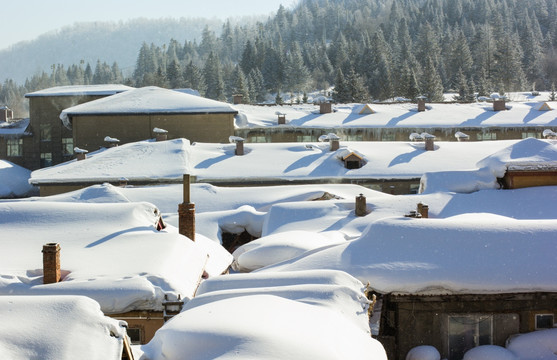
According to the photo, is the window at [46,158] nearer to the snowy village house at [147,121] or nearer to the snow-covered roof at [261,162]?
the snowy village house at [147,121]

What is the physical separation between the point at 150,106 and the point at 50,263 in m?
39.9

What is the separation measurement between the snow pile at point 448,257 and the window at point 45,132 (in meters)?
55.7

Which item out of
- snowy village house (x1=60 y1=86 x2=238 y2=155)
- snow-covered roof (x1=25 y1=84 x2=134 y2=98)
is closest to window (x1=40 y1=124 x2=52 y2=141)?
snow-covered roof (x1=25 y1=84 x2=134 y2=98)

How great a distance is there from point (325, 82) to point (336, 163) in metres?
110

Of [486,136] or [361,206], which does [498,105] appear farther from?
[361,206]

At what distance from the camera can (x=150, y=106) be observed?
55.3 m

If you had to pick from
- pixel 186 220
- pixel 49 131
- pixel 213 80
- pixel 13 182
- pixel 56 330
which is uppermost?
pixel 56 330

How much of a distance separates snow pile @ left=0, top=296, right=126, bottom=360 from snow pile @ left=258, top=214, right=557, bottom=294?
7.47 m

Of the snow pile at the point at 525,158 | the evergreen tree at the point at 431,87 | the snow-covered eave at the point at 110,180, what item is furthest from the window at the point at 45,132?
the evergreen tree at the point at 431,87

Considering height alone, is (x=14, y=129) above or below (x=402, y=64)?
below

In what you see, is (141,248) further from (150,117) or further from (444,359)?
(150,117)

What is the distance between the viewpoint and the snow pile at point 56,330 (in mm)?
8039

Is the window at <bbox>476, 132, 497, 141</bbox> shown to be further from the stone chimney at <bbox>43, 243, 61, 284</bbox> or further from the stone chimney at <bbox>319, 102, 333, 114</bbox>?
the stone chimney at <bbox>43, 243, 61, 284</bbox>

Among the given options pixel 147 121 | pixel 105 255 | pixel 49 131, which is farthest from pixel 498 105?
pixel 105 255
